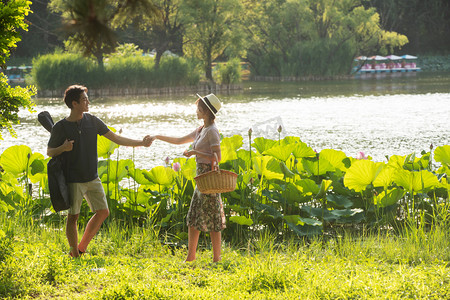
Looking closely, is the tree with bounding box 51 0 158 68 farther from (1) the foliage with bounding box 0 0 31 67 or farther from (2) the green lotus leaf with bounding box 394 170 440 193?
(2) the green lotus leaf with bounding box 394 170 440 193

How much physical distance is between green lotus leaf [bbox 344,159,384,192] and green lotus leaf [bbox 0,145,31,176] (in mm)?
2668

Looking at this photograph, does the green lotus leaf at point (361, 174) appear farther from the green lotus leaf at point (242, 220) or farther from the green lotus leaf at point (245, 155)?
the green lotus leaf at point (245, 155)

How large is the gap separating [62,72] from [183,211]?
24.3 metres

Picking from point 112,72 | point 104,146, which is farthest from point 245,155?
point 112,72

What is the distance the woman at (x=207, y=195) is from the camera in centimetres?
436

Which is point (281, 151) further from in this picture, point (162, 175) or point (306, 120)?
point (306, 120)

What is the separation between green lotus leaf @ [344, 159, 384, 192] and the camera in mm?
5281

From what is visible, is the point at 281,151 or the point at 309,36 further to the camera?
the point at 309,36

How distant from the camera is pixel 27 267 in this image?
3674 millimetres

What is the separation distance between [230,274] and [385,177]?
2.07m

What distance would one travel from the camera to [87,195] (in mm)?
4449

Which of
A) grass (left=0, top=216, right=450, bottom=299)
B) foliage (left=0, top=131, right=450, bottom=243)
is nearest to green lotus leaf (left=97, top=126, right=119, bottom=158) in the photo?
foliage (left=0, top=131, right=450, bottom=243)

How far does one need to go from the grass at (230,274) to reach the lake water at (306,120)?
320cm

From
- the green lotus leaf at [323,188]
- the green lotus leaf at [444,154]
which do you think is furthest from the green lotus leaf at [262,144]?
the green lotus leaf at [444,154]
